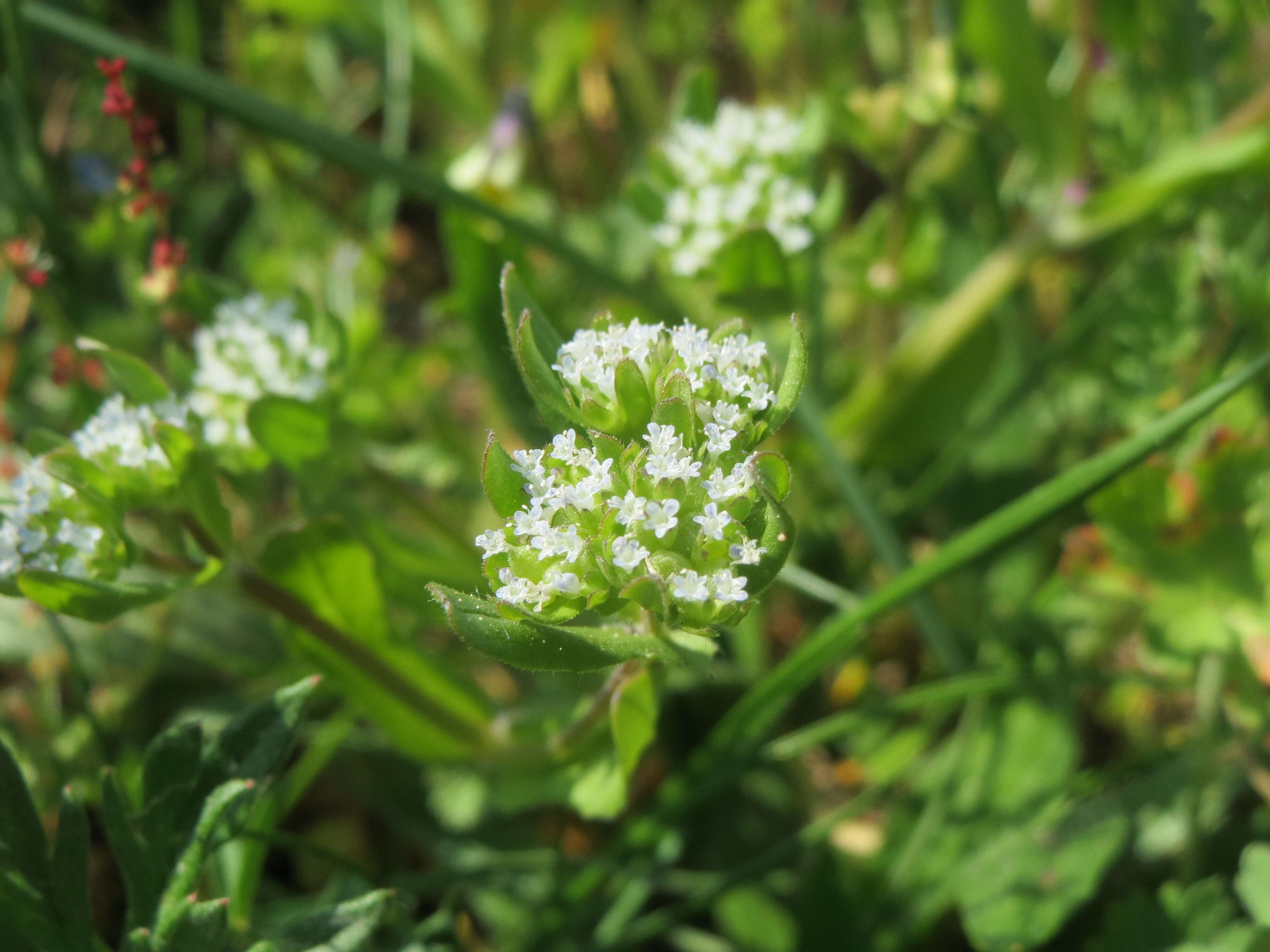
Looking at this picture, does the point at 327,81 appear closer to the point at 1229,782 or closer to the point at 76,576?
the point at 76,576

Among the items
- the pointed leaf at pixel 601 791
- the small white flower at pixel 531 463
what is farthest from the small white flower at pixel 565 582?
the pointed leaf at pixel 601 791

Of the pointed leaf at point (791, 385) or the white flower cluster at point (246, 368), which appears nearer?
the pointed leaf at point (791, 385)

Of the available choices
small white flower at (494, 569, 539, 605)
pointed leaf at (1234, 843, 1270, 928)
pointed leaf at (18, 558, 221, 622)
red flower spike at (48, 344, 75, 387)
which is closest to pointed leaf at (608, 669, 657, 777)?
small white flower at (494, 569, 539, 605)

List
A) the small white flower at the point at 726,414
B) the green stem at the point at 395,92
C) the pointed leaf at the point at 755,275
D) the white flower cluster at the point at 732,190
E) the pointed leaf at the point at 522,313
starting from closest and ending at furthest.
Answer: the small white flower at the point at 726,414 → the pointed leaf at the point at 522,313 → the pointed leaf at the point at 755,275 → the white flower cluster at the point at 732,190 → the green stem at the point at 395,92

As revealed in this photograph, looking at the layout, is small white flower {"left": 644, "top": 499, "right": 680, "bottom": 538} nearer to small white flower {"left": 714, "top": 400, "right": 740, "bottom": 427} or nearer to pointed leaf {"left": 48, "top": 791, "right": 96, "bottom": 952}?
small white flower {"left": 714, "top": 400, "right": 740, "bottom": 427}

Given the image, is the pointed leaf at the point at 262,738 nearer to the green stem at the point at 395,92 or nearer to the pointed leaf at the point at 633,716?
the pointed leaf at the point at 633,716

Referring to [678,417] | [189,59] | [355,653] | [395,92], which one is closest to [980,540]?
[678,417]

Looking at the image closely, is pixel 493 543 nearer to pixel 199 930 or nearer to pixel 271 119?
pixel 199 930

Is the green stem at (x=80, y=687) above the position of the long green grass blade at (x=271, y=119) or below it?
below
